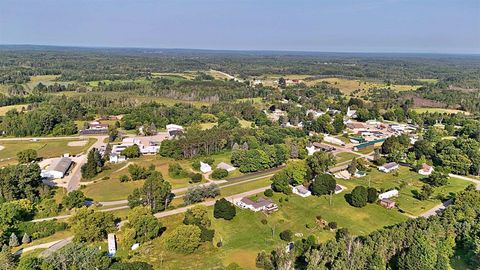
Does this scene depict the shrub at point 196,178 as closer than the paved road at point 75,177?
No

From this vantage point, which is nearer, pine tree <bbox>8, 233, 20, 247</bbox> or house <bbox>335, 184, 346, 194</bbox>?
pine tree <bbox>8, 233, 20, 247</bbox>

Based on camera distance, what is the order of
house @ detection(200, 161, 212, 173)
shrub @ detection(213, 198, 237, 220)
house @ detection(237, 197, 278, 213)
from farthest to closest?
house @ detection(200, 161, 212, 173) → house @ detection(237, 197, 278, 213) → shrub @ detection(213, 198, 237, 220)

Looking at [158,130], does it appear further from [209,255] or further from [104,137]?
[209,255]

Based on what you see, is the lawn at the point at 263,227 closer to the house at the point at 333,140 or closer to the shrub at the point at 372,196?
the shrub at the point at 372,196

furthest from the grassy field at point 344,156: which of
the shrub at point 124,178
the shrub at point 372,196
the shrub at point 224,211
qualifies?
the shrub at point 124,178

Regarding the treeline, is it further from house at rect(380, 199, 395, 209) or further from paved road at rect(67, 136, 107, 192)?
paved road at rect(67, 136, 107, 192)

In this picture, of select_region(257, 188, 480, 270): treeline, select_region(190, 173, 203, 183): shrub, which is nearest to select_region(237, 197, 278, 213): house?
select_region(257, 188, 480, 270): treeline
